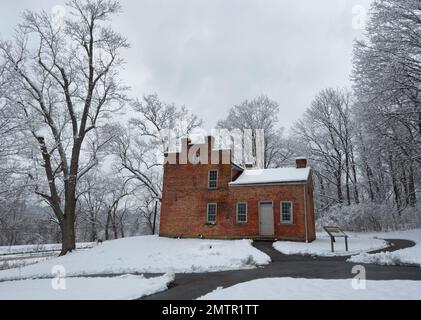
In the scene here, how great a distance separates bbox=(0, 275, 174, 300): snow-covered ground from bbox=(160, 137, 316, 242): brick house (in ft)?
40.1

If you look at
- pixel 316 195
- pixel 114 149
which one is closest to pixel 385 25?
pixel 316 195

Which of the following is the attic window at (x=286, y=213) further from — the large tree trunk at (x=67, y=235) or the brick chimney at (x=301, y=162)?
the large tree trunk at (x=67, y=235)

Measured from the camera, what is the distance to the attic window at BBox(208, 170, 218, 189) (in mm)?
24438

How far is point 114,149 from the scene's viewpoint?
3128 cm

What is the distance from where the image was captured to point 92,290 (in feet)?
30.0

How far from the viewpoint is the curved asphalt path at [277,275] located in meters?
8.86

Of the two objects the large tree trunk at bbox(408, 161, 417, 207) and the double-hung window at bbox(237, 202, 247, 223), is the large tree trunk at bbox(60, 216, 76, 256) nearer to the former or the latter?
the double-hung window at bbox(237, 202, 247, 223)

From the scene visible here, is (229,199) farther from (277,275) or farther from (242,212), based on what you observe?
(277,275)

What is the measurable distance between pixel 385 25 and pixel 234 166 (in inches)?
527

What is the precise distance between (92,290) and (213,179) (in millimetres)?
16047

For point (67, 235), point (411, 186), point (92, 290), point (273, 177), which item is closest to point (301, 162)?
point (273, 177)

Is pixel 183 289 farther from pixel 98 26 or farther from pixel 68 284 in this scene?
pixel 98 26

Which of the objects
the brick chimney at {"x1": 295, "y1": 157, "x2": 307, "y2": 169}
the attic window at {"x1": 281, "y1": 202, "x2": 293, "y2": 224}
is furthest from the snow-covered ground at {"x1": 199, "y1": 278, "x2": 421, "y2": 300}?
the brick chimney at {"x1": 295, "y1": 157, "x2": 307, "y2": 169}

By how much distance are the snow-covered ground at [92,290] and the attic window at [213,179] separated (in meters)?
13.7
